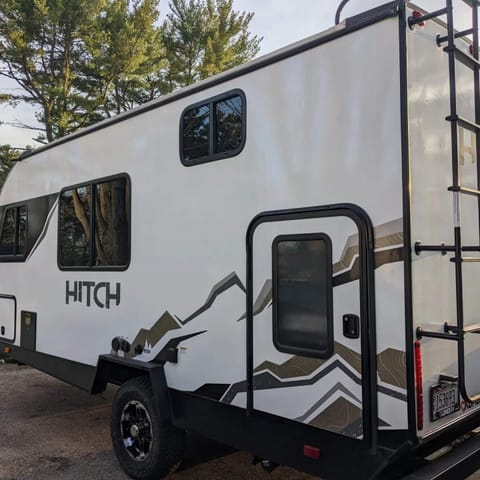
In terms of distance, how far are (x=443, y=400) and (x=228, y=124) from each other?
210 centimetres

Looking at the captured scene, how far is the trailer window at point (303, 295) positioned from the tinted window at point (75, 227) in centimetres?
231

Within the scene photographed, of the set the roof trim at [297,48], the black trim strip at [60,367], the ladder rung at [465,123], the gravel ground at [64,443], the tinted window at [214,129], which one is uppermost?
the roof trim at [297,48]

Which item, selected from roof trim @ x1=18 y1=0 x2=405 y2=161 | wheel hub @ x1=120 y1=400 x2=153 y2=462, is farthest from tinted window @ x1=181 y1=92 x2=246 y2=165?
wheel hub @ x1=120 y1=400 x2=153 y2=462

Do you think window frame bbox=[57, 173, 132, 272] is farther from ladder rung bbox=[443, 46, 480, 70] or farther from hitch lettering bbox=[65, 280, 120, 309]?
ladder rung bbox=[443, 46, 480, 70]

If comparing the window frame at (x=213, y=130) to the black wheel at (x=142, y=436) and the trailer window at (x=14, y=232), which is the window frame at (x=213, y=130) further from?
the trailer window at (x=14, y=232)

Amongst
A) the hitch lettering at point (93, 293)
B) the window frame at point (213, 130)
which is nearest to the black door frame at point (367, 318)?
the window frame at point (213, 130)

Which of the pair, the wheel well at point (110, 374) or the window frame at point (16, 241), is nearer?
the wheel well at point (110, 374)

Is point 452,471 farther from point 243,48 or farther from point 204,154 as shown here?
point 243,48

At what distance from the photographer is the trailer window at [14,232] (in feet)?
19.1

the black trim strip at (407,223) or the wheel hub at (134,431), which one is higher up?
the black trim strip at (407,223)

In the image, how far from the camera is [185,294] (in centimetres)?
368

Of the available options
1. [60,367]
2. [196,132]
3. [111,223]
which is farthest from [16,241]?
[196,132]

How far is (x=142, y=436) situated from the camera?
3926 mm

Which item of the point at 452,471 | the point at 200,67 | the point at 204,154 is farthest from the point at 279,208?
the point at 200,67
